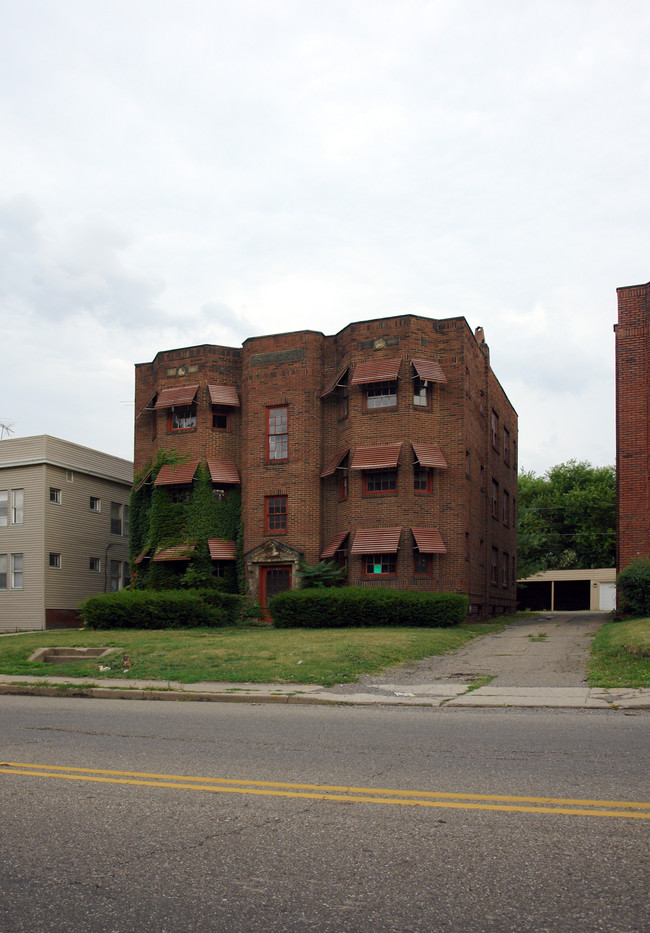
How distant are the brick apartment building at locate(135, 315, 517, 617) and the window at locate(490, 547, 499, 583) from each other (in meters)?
0.30

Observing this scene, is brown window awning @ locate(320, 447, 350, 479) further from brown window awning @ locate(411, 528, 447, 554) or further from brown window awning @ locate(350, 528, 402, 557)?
brown window awning @ locate(411, 528, 447, 554)

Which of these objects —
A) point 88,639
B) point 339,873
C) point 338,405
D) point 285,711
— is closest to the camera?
point 339,873

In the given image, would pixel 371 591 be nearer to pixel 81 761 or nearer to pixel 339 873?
pixel 81 761

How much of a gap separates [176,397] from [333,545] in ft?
29.8

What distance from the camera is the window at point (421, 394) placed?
96.8 ft

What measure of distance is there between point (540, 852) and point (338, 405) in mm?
27149

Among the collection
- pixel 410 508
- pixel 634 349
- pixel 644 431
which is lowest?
pixel 410 508

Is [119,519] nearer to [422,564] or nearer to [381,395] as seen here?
[381,395]

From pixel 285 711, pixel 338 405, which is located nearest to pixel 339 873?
pixel 285 711

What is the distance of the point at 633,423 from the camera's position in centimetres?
2581

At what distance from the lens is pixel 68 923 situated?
161 inches

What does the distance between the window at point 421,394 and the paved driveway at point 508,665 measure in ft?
31.2

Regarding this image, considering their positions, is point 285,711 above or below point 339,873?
below

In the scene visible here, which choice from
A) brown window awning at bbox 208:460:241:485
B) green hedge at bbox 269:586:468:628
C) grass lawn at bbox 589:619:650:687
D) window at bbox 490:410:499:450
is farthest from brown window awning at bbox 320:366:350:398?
grass lawn at bbox 589:619:650:687
